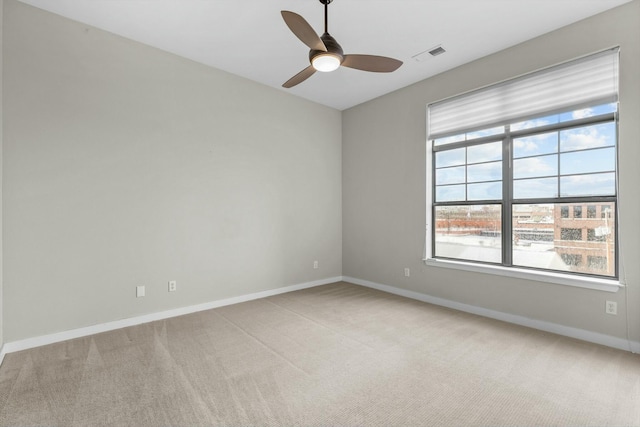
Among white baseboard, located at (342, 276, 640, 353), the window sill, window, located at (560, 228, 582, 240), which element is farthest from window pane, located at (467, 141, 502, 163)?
white baseboard, located at (342, 276, 640, 353)

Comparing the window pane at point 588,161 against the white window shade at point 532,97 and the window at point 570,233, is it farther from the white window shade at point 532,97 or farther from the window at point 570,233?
the window at point 570,233

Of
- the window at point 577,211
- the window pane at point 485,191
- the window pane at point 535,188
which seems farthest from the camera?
the window pane at point 485,191

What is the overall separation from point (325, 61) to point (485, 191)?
8.49 ft

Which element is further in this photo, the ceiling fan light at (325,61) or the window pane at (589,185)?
the window pane at (589,185)

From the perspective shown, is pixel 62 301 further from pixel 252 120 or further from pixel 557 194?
pixel 557 194

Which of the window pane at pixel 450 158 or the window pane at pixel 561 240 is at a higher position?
the window pane at pixel 450 158

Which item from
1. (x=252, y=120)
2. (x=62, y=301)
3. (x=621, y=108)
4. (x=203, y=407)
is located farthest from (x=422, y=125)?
(x=62, y=301)

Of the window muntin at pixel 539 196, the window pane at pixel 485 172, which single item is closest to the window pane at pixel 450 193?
the window muntin at pixel 539 196

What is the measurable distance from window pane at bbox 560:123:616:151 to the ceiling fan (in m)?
2.03

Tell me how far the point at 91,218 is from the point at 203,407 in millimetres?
2211

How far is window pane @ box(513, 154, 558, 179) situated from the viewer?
10.3 ft

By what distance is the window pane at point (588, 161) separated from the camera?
2.83 metres

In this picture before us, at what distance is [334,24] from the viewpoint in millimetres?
2904

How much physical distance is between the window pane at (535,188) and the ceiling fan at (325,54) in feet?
6.71
